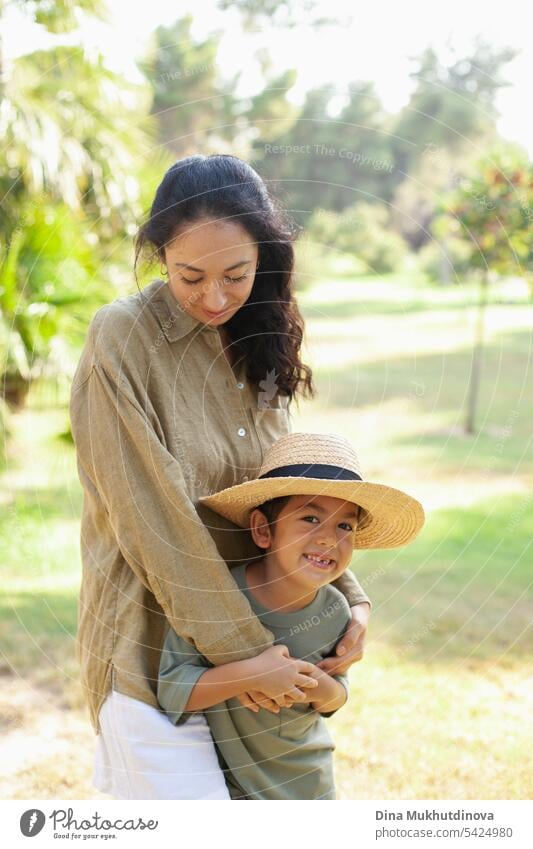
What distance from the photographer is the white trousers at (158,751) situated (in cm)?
239

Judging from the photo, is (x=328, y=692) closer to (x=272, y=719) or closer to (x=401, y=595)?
(x=272, y=719)

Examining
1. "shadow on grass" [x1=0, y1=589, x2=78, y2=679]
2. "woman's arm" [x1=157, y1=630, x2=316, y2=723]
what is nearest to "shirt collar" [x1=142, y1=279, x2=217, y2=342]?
"woman's arm" [x1=157, y1=630, x2=316, y2=723]

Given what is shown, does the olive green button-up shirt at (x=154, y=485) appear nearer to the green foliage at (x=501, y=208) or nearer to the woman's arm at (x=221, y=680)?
the woman's arm at (x=221, y=680)

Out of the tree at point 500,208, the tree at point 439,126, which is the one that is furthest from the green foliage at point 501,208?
the tree at point 439,126

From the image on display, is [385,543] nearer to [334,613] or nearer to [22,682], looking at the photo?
[334,613]

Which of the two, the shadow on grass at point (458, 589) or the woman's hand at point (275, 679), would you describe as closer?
the woman's hand at point (275, 679)

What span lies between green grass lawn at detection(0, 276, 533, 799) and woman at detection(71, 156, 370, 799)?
555 millimetres

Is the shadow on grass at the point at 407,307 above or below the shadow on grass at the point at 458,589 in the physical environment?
above

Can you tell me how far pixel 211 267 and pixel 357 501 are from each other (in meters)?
0.63

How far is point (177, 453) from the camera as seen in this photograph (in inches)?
93.4

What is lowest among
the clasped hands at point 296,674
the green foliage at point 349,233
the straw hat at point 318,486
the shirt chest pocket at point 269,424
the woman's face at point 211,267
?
the clasped hands at point 296,674

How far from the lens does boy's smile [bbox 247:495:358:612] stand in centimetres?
242

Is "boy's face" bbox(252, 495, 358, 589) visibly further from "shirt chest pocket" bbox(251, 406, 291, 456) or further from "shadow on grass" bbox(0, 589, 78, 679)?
"shadow on grass" bbox(0, 589, 78, 679)

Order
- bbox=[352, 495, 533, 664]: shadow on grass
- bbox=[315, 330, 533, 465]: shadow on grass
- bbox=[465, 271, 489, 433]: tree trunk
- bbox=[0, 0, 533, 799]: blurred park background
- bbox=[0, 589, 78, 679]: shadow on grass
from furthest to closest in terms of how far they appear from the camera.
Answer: bbox=[315, 330, 533, 465]: shadow on grass
bbox=[465, 271, 489, 433]: tree trunk
bbox=[352, 495, 533, 664]: shadow on grass
bbox=[0, 589, 78, 679]: shadow on grass
bbox=[0, 0, 533, 799]: blurred park background
